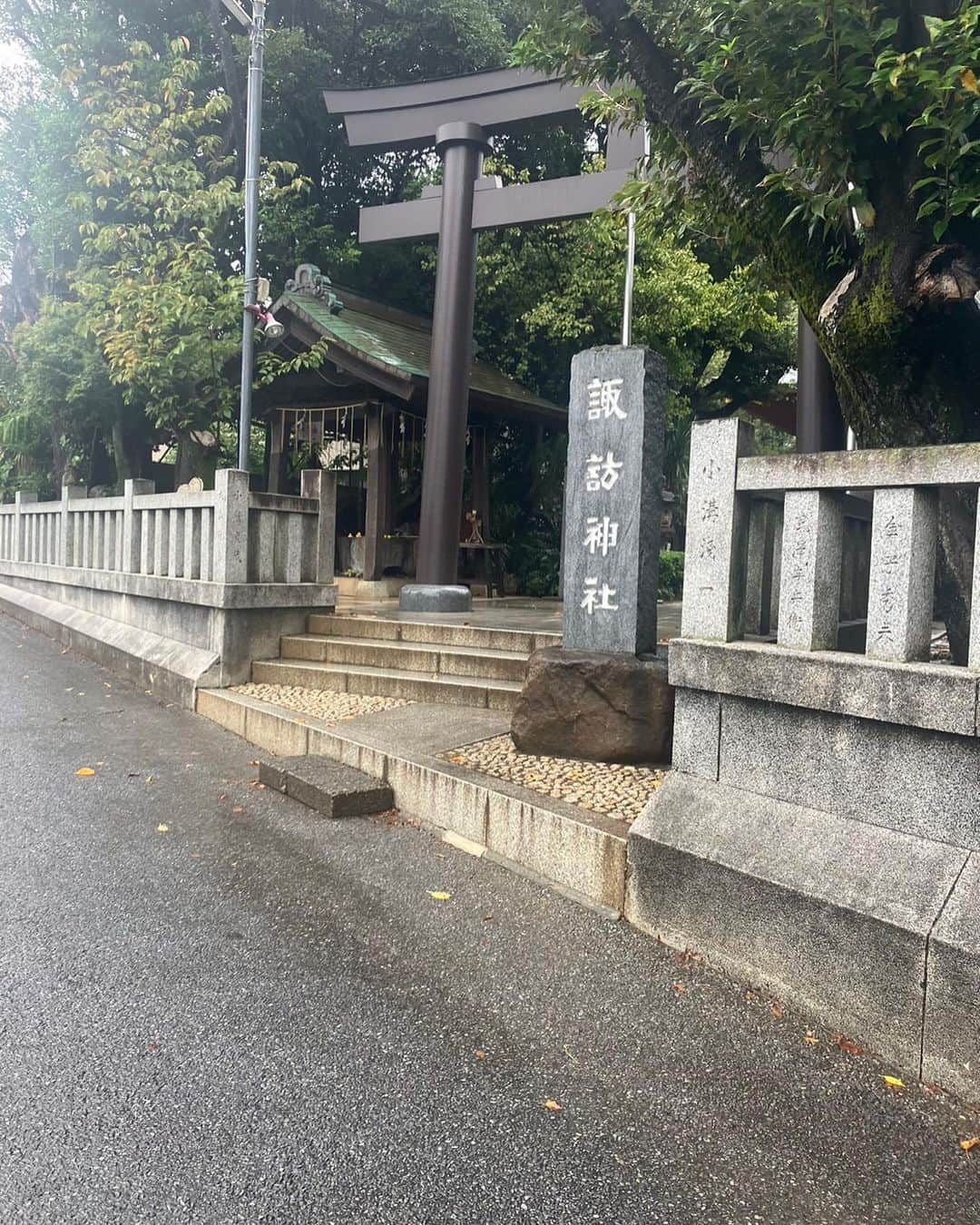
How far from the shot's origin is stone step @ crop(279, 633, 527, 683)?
A: 7.32m

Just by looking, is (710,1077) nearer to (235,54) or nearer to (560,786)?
(560,786)

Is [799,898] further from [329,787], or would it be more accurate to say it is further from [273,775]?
[273,775]

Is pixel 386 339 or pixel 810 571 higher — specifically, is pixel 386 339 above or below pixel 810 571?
above

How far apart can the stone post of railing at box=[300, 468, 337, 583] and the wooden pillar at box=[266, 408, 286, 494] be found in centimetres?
686

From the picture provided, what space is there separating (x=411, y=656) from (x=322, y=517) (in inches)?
78.3

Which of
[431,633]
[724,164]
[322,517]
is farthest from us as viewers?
[322,517]

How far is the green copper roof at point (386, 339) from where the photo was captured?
42.1ft

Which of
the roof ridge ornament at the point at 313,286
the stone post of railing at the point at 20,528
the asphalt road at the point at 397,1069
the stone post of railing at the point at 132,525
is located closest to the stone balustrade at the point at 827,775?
the asphalt road at the point at 397,1069

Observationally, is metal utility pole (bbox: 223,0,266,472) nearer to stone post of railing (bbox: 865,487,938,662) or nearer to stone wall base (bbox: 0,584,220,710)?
stone wall base (bbox: 0,584,220,710)

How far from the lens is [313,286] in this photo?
1377cm

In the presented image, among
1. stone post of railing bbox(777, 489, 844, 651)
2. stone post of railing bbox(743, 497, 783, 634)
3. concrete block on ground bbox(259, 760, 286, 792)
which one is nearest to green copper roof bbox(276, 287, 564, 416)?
concrete block on ground bbox(259, 760, 286, 792)

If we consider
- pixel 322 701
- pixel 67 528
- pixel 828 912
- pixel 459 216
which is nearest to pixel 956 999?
pixel 828 912

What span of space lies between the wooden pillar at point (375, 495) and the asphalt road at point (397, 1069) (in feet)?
32.3

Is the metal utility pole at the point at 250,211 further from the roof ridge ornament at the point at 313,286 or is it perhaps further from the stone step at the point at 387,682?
the stone step at the point at 387,682
